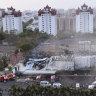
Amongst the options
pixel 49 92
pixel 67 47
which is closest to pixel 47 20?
pixel 67 47

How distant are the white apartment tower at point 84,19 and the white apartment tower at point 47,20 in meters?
1.19

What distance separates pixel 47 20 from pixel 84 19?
1681mm

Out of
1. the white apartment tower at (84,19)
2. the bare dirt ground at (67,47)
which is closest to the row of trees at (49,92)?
the bare dirt ground at (67,47)

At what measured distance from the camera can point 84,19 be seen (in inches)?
416

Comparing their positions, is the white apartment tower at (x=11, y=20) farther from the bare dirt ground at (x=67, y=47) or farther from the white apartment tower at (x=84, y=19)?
the white apartment tower at (x=84, y=19)

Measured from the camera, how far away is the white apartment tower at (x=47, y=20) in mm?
10219

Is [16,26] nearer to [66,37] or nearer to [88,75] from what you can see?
[66,37]

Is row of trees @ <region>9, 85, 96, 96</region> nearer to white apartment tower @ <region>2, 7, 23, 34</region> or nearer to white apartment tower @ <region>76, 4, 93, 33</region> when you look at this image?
white apartment tower @ <region>2, 7, 23, 34</region>

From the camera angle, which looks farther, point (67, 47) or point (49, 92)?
point (67, 47)

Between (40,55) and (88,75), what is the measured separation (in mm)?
1812

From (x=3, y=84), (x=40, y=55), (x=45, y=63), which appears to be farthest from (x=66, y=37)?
(x=3, y=84)

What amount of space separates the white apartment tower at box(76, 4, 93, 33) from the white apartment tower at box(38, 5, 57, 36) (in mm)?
1190

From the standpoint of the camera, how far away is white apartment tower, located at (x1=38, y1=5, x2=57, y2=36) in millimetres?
10219

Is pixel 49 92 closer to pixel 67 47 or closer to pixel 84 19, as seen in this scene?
pixel 67 47
